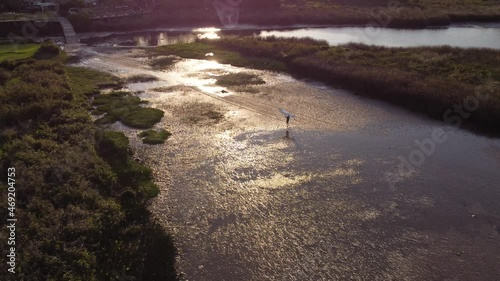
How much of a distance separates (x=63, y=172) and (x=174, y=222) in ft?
17.4

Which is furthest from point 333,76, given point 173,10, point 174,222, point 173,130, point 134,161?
point 173,10

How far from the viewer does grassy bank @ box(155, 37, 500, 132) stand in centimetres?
2336

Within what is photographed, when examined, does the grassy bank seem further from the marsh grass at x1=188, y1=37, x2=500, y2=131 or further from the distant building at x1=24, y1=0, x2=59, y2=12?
the distant building at x1=24, y1=0, x2=59, y2=12

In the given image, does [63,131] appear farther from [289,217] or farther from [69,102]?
[289,217]

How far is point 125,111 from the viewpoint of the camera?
23.8 meters

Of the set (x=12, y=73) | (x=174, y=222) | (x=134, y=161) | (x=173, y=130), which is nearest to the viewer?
(x=174, y=222)

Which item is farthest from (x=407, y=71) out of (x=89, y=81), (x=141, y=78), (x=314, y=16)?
(x=314, y=16)

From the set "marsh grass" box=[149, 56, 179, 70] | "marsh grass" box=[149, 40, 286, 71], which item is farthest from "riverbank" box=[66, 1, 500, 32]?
"marsh grass" box=[149, 56, 179, 70]

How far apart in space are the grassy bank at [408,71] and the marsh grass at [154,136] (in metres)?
15.0

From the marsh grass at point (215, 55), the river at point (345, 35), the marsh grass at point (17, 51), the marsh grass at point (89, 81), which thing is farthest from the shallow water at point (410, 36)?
the marsh grass at point (17, 51)

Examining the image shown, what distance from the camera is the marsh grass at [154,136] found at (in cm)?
1985

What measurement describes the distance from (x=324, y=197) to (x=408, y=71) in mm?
19313

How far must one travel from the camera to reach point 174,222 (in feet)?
45.1

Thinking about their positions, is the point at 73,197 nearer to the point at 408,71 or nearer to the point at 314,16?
the point at 408,71
